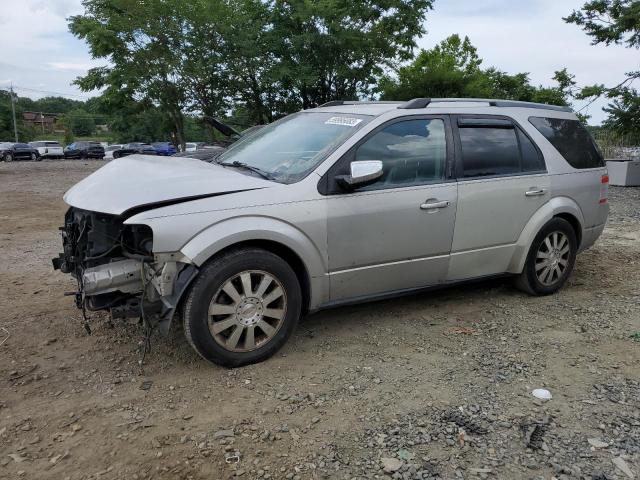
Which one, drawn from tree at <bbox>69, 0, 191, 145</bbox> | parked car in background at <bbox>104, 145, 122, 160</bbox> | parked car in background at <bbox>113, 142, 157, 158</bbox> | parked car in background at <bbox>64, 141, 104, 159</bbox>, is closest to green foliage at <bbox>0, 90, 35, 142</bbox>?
parked car in background at <bbox>104, 145, 122, 160</bbox>

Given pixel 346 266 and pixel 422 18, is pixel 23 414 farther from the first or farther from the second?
pixel 422 18

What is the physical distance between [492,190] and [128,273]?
9.64 ft

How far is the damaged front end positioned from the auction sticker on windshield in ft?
5.44

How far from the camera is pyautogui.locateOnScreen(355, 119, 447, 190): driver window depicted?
3988 millimetres

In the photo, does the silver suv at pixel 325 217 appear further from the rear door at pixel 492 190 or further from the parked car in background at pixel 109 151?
the parked car in background at pixel 109 151

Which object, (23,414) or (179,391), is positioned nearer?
(23,414)

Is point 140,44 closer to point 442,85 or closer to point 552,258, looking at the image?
point 442,85

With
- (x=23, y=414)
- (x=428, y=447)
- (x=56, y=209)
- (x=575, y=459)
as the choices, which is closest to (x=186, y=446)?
(x=23, y=414)

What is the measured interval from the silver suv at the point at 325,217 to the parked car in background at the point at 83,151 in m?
43.2

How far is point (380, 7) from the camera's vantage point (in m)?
15.3

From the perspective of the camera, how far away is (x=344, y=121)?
4.21 metres

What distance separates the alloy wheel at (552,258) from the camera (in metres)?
4.94

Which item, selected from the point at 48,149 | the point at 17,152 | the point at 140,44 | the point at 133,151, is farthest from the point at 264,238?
the point at 48,149

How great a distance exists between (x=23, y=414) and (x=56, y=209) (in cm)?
890
